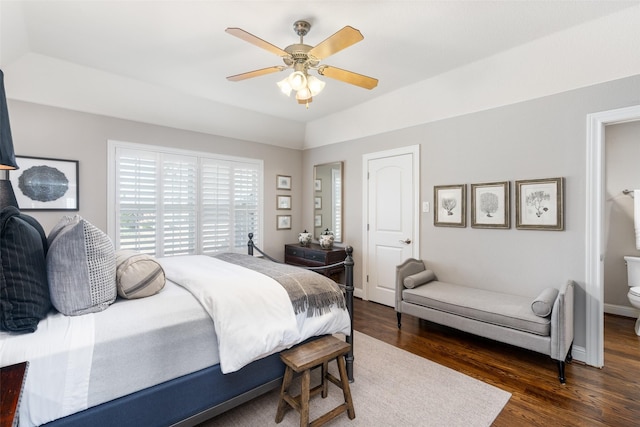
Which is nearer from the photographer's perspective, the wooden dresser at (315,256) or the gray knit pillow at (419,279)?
the gray knit pillow at (419,279)

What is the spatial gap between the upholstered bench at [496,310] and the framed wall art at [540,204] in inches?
22.2

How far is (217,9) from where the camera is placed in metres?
2.19

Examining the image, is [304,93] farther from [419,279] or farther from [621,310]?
[621,310]

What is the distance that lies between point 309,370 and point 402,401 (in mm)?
831

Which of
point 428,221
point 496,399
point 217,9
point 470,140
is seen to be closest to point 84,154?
point 217,9

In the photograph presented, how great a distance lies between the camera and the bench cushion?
8.12 ft

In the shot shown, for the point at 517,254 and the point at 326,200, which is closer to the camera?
the point at 517,254

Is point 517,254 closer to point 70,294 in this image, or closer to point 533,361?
point 533,361

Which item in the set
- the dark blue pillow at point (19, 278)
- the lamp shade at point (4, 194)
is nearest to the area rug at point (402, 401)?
the dark blue pillow at point (19, 278)

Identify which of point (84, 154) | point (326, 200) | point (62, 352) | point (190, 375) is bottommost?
point (190, 375)

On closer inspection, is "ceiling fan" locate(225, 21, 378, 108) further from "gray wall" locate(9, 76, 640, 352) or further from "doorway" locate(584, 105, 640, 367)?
"doorway" locate(584, 105, 640, 367)

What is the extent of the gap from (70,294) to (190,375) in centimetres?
73

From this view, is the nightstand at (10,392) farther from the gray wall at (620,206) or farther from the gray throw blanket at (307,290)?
the gray wall at (620,206)

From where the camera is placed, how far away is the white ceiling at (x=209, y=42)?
7.14 ft
